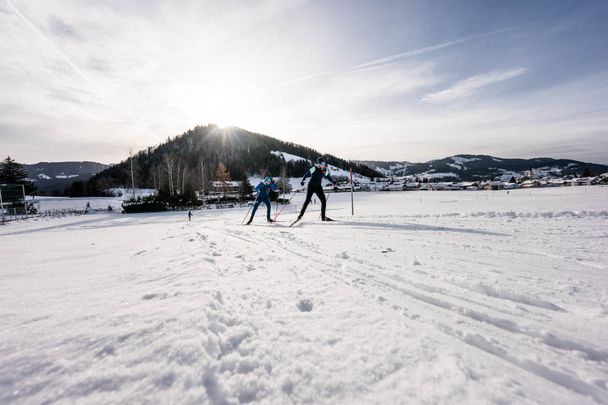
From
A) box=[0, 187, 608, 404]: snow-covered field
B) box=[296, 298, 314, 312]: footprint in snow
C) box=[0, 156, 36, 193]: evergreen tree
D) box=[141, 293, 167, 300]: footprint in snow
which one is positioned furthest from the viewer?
box=[0, 156, 36, 193]: evergreen tree

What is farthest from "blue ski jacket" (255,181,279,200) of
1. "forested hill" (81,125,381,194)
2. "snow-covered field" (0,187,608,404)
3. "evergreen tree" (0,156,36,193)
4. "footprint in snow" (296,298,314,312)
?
"forested hill" (81,125,381,194)

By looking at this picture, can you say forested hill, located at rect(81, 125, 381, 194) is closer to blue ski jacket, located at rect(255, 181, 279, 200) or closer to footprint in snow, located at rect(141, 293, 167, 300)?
blue ski jacket, located at rect(255, 181, 279, 200)

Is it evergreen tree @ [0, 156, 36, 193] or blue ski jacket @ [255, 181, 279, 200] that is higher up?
evergreen tree @ [0, 156, 36, 193]

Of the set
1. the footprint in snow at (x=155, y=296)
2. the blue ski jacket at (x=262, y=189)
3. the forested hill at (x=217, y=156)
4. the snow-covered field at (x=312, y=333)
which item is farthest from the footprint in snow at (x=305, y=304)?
the forested hill at (x=217, y=156)

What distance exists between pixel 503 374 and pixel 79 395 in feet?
7.32

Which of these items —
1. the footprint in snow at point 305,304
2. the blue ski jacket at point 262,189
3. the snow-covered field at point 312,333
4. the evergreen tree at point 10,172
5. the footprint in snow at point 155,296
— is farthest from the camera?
the evergreen tree at point 10,172

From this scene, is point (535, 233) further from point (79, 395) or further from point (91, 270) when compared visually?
point (91, 270)

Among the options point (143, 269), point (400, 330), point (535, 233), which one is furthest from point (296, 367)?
point (535, 233)

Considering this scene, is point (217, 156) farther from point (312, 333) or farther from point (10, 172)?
point (312, 333)

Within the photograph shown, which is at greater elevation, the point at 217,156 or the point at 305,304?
the point at 217,156

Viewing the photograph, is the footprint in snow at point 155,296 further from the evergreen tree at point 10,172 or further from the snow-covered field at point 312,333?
the evergreen tree at point 10,172

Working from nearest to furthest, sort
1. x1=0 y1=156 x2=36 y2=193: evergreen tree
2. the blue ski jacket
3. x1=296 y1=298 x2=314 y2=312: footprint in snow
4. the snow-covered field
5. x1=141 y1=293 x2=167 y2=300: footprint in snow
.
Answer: the snow-covered field < x1=296 y1=298 x2=314 y2=312: footprint in snow < x1=141 y1=293 x2=167 y2=300: footprint in snow < the blue ski jacket < x1=0 y1=156 x2=36 y2=193: evergreen tree

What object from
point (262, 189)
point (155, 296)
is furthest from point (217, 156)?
point (155, 296)

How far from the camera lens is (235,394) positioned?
1324mm
